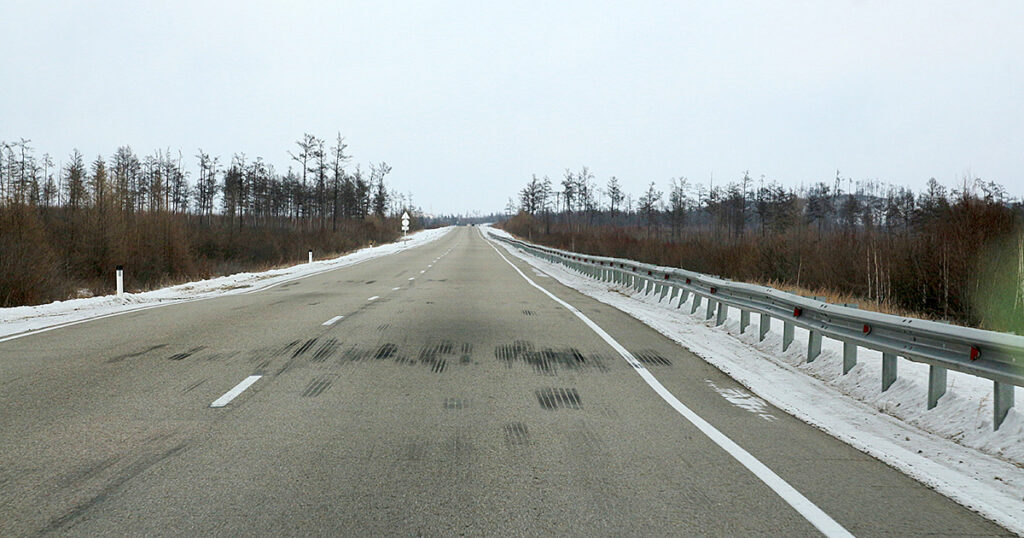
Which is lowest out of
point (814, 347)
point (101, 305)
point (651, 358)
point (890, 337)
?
point (101, 305)

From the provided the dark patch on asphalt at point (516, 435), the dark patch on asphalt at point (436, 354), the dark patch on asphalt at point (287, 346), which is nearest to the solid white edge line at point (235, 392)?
the dark patch on asphalt at point (287, 346)

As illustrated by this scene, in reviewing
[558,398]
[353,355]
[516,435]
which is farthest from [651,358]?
[516,435]

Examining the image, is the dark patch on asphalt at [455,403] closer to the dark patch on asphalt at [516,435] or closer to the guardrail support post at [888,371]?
the dark patch on asphalt at [516,435]

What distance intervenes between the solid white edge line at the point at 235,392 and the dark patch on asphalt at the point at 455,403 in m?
2.06

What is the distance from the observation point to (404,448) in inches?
206

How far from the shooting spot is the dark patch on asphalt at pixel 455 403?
6.61 metres

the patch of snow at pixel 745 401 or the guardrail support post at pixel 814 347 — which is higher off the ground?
the guardrail support post at pixel 814 347

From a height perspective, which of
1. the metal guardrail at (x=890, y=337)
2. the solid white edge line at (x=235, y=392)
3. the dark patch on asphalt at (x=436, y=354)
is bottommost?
the dark patch on asphalt at (x=436, y=354)

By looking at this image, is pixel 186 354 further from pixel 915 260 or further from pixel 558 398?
pixel 915 260

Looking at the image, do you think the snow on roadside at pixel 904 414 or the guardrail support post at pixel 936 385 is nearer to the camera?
the snow on roadside at pixel 904 414

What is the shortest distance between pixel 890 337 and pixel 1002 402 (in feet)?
5.31

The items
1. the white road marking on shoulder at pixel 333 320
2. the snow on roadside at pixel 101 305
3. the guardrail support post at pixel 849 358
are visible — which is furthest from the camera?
the white road marking on shoulder at pixel 333 320

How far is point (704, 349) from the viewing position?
10.4m

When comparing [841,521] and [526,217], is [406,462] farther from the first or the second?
[526,217]
